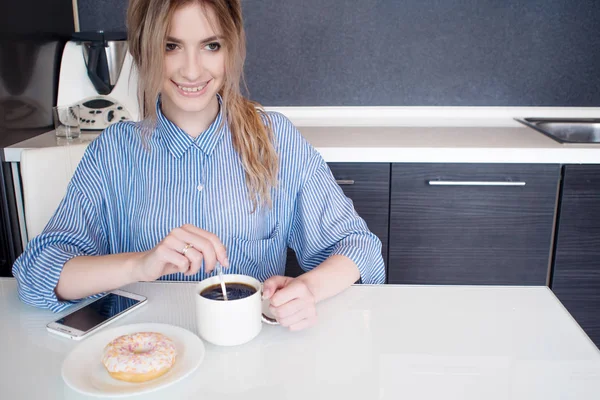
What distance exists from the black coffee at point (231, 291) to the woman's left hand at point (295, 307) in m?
0.05

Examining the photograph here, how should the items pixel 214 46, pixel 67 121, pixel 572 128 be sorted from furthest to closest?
pixel 572 128 < pixel 67 121 < pixel 214 46

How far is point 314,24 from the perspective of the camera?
2.31m

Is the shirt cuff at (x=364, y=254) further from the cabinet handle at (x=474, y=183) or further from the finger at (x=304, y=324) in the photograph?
the cabinet handle at (x=474, y=183)

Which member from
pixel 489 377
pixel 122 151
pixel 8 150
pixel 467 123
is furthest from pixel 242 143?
pixel 467 123

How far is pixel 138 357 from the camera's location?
736 mm

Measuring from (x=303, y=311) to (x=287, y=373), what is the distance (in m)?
0.12

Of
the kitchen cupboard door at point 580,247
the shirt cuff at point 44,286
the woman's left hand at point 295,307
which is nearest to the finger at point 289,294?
the woman's left hand at point 295,307

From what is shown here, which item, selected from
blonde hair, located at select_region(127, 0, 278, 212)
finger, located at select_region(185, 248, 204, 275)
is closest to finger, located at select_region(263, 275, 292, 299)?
finger, located at select_region(185, 248, 204, 275)

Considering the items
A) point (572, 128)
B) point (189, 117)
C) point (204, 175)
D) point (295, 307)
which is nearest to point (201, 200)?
point (204, 175)

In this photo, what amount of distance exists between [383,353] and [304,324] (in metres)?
0.13

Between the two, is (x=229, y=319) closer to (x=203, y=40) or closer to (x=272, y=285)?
(x=272, y=285)

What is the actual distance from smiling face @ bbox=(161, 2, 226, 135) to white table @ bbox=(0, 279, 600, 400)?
0.41m

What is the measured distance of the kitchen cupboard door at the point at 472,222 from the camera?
6.20ft

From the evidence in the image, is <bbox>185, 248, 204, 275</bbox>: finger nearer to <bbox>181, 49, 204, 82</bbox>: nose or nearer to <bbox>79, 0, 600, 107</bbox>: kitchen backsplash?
<bbox>181, 49, 204, 82</bbox>: nose
